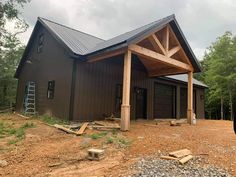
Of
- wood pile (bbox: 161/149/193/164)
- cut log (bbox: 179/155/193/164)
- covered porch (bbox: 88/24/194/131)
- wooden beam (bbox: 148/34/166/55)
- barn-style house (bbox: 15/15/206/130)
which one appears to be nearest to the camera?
cut log (bbox: 179/155/193/164)

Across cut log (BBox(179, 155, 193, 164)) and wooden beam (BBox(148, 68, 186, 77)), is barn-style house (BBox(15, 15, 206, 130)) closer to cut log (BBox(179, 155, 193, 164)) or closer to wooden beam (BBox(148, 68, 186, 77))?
wooden beam (BBox(148, 68, 186, 77))

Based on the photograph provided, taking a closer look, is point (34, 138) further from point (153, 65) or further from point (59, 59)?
point (153, 65)

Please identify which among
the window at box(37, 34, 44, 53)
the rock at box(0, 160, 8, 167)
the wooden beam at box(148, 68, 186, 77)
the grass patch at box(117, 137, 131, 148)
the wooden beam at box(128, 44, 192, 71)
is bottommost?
the rock at box(0, 160, 8, 167)

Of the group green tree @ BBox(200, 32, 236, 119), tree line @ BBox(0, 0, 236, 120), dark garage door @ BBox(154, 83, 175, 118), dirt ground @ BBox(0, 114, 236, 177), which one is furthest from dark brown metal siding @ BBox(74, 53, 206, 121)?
tree line @ BBox(0, 0, 236, 120)

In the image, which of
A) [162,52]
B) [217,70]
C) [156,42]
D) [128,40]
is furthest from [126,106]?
[217,70]

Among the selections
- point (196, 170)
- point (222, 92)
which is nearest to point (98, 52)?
point (196, 170)

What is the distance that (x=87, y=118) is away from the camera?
32.8ft

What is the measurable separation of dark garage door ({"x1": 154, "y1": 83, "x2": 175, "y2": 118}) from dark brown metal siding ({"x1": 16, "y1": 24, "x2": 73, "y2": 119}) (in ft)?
21.5

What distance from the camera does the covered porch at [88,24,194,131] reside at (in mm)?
7778

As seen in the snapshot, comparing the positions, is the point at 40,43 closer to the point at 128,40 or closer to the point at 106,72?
the point at 106,72

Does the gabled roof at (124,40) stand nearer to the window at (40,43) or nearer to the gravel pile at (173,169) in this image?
the window at (40,43)

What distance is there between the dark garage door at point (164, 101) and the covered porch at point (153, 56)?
185 cm

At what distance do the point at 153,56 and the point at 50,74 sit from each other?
592 cm

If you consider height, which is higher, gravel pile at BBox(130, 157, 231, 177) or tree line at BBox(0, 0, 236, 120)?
tree line at BBox(0, 0, 236, 120)
